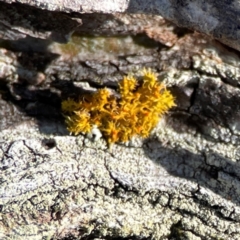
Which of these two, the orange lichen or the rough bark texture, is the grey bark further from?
the orange lichen

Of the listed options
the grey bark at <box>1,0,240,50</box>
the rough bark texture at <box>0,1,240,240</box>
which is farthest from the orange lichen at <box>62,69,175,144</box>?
the grey bark at <box>1,0,240,50</box>

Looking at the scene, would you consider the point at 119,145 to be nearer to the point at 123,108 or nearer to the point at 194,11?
the point at 123,108

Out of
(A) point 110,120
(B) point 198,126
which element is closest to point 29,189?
(A) point 110,120

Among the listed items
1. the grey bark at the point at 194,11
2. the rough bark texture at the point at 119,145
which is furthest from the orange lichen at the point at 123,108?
the grey bark at the point at 194,11

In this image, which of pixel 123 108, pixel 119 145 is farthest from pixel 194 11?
pixel 119 145

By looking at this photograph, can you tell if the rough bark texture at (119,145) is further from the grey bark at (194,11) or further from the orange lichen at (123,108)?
the grey bark at (194,11)

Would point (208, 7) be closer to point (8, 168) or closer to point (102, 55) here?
point (102, 55)
